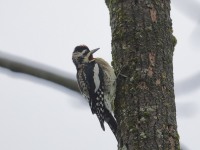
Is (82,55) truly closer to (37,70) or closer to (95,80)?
(95,80)

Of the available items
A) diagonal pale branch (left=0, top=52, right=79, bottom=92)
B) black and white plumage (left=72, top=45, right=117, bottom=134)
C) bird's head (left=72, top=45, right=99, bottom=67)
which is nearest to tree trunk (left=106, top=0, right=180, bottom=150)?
black and white plumage (left=72, top=45, right=117, bottom=134)

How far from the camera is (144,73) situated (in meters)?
2.34

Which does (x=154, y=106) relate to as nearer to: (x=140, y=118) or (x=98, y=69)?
(x=140, y=118)

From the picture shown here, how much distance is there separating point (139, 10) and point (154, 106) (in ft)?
2.37

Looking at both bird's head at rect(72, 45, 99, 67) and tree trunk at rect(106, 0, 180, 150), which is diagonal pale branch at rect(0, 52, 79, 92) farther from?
bird's head at rect(72, 45, 99, 67)

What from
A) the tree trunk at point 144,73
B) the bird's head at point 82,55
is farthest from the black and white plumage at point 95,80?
the tree trunk at point 144,73

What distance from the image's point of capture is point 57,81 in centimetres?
116

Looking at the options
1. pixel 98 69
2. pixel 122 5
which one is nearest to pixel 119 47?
pixel 122 5

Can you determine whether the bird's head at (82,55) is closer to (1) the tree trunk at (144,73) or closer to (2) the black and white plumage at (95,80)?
(2) the black and white plumage at (95,80)

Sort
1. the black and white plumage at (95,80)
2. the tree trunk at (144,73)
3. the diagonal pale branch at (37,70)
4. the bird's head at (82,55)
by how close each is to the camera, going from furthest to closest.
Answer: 1. the bird's head at (82,55)
2. the black and white plumage at (95,80)
3. the tree trunk at (144,73)
4. the diagonal pale branch at (37,70)

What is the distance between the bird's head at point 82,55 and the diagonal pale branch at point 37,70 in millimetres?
2644

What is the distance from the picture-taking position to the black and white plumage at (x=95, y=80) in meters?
3.39

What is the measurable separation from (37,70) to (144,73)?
50.2 inches

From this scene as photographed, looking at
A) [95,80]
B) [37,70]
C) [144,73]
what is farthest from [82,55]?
[37,70]
